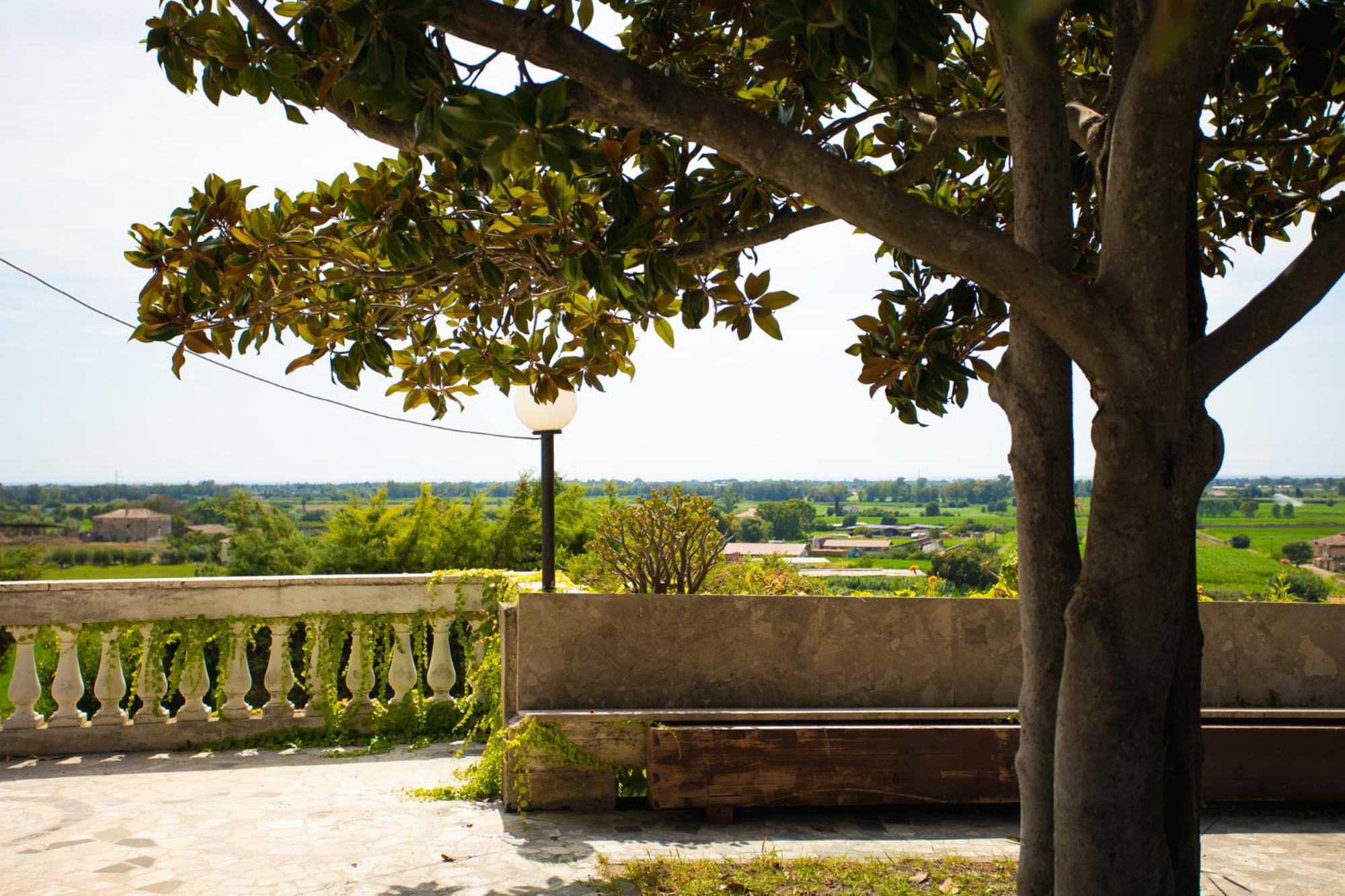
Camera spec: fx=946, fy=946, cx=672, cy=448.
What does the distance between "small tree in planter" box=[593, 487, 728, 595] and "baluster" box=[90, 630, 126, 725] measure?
3241 millimetres

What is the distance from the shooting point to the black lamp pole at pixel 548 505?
16.9 feet

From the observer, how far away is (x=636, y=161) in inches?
141

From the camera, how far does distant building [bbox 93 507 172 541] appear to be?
49.5 ft

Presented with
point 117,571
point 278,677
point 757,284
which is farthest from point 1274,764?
point 117,571

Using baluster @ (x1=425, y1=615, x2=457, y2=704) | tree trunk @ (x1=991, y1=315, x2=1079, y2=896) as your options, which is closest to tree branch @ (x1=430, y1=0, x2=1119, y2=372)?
tree trunk @ (x1=991, y1=315, x2=1079, y2=896)

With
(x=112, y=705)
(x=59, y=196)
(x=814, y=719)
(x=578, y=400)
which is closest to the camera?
(x=814, y=719)

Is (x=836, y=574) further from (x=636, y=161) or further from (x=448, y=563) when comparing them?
(x=448, y=563)

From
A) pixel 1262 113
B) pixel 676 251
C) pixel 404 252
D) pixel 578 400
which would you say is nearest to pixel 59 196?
pixel 578 400

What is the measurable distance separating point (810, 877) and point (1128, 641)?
1926 millimetres

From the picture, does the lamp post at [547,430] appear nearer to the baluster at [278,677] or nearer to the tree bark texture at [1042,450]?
the baluster at [278,677]

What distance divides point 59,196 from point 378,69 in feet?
26.6

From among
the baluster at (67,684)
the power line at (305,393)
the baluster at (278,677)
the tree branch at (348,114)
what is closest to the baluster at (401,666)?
the baluster at (278,677)

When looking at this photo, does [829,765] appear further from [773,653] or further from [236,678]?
[236,678]

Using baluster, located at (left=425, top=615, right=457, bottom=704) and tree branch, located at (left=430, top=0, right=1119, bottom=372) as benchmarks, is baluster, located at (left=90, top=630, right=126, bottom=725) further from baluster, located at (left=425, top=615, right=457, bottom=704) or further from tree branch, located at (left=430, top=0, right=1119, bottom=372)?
tree branch, located at (left=430, top=0, right=1119, bottom=372)
